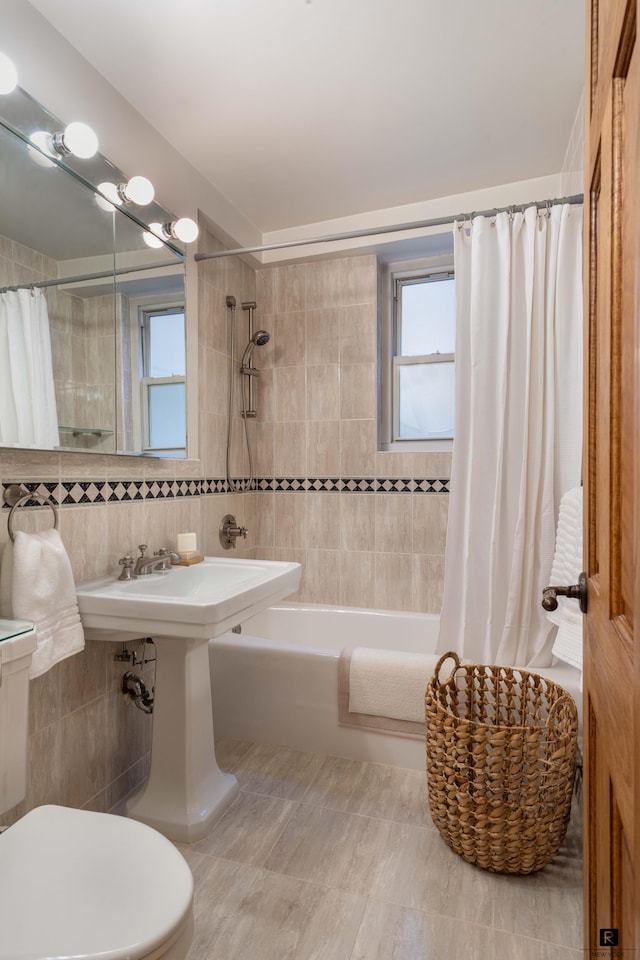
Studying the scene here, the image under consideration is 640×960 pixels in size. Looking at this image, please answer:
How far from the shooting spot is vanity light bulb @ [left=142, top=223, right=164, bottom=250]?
2016mm

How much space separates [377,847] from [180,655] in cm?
82

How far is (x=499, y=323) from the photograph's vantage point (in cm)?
212

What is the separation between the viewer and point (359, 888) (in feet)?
4.75

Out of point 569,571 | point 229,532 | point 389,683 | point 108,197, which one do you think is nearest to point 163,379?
point 108,197

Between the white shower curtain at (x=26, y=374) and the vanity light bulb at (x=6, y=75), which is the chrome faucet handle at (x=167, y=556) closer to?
the white shower curtain at (x=26, y=374)

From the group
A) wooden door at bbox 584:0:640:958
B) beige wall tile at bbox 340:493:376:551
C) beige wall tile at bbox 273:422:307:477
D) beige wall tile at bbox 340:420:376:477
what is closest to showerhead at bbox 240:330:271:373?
beige wall tile at bbox 273:422:307:477

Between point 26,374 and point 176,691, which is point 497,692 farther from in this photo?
point 26,374

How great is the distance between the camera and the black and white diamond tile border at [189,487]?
1.62 meters

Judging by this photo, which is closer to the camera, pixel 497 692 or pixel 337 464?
pixel 497 692

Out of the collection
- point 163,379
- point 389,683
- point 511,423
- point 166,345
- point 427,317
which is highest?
point 427,317

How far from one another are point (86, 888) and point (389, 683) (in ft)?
4.07

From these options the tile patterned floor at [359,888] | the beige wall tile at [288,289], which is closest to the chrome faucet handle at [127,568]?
the tile patterned floor at [359,888]

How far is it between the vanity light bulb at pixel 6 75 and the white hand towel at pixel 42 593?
1.13m

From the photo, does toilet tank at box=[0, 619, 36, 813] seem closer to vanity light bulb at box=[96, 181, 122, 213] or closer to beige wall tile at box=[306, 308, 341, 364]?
vanity light bulb at box=[96, 181, 122, 213]
